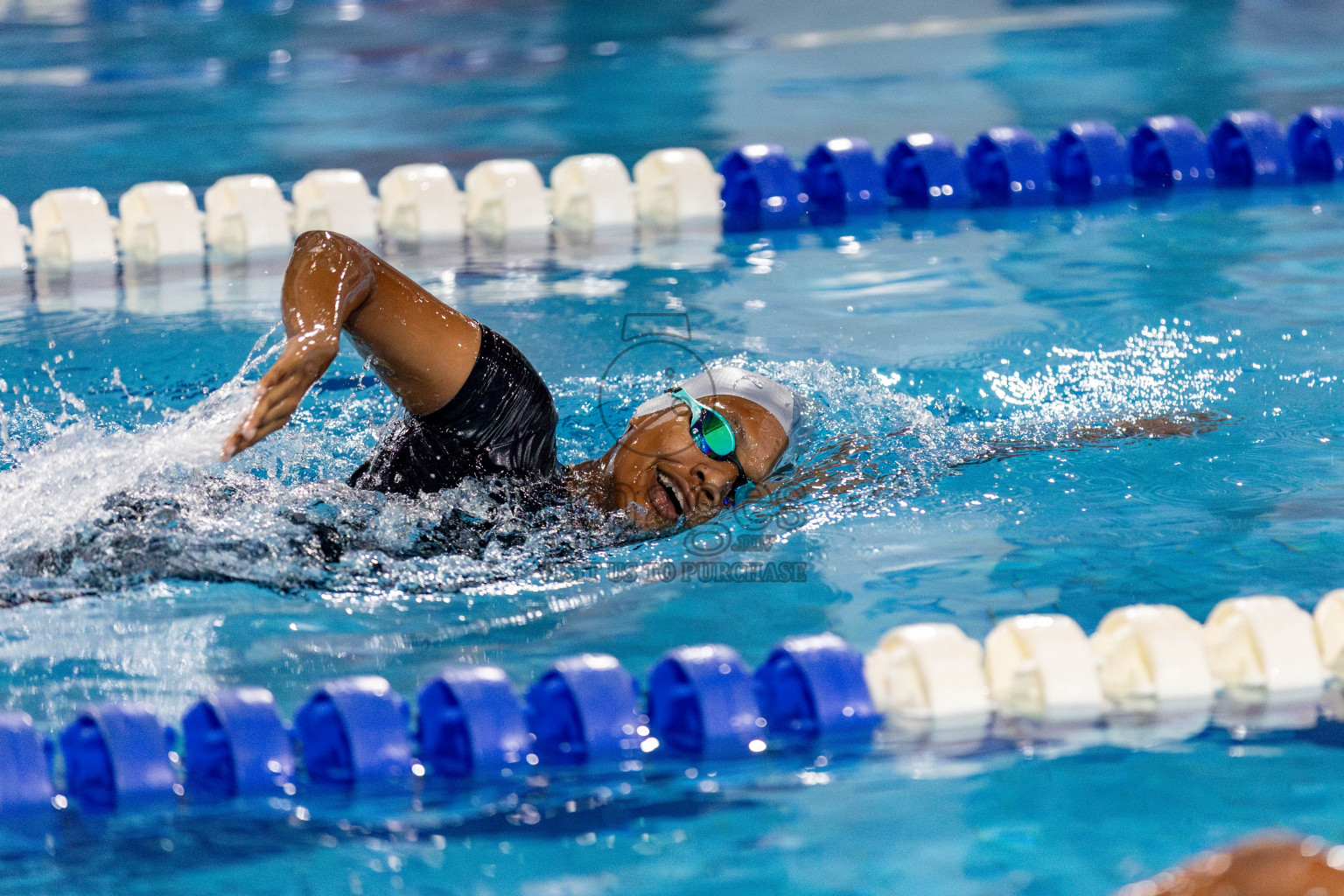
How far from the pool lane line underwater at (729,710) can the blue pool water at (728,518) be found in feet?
0.22

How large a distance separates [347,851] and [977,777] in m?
0.96

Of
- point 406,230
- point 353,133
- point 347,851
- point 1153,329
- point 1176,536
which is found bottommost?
point 347,851

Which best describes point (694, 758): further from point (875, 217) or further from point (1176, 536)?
point (875, 217)

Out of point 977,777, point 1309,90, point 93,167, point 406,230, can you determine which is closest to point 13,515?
point 977,777

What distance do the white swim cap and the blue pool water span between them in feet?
0.46

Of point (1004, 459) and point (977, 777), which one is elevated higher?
point (1004, 459)

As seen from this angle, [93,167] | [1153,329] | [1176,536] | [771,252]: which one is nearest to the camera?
[1176,536]

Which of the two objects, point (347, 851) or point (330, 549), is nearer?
point (347, 851)

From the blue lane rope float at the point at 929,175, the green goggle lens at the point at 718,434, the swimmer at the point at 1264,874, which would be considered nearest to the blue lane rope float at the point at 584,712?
the green goggle lens at the point at 718,434

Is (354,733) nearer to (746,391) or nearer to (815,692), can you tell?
(815,692)

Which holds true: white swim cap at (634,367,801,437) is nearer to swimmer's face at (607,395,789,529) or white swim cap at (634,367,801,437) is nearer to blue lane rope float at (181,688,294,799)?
swimmer's face at (607,395,789,529)

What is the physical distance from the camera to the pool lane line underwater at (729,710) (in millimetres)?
2197

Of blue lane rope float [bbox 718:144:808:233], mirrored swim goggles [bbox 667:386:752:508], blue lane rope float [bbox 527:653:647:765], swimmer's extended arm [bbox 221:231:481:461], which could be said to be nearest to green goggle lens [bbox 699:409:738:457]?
mirrored swim goggles [bbox 667:386:752:508]

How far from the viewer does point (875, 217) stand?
5941mm
